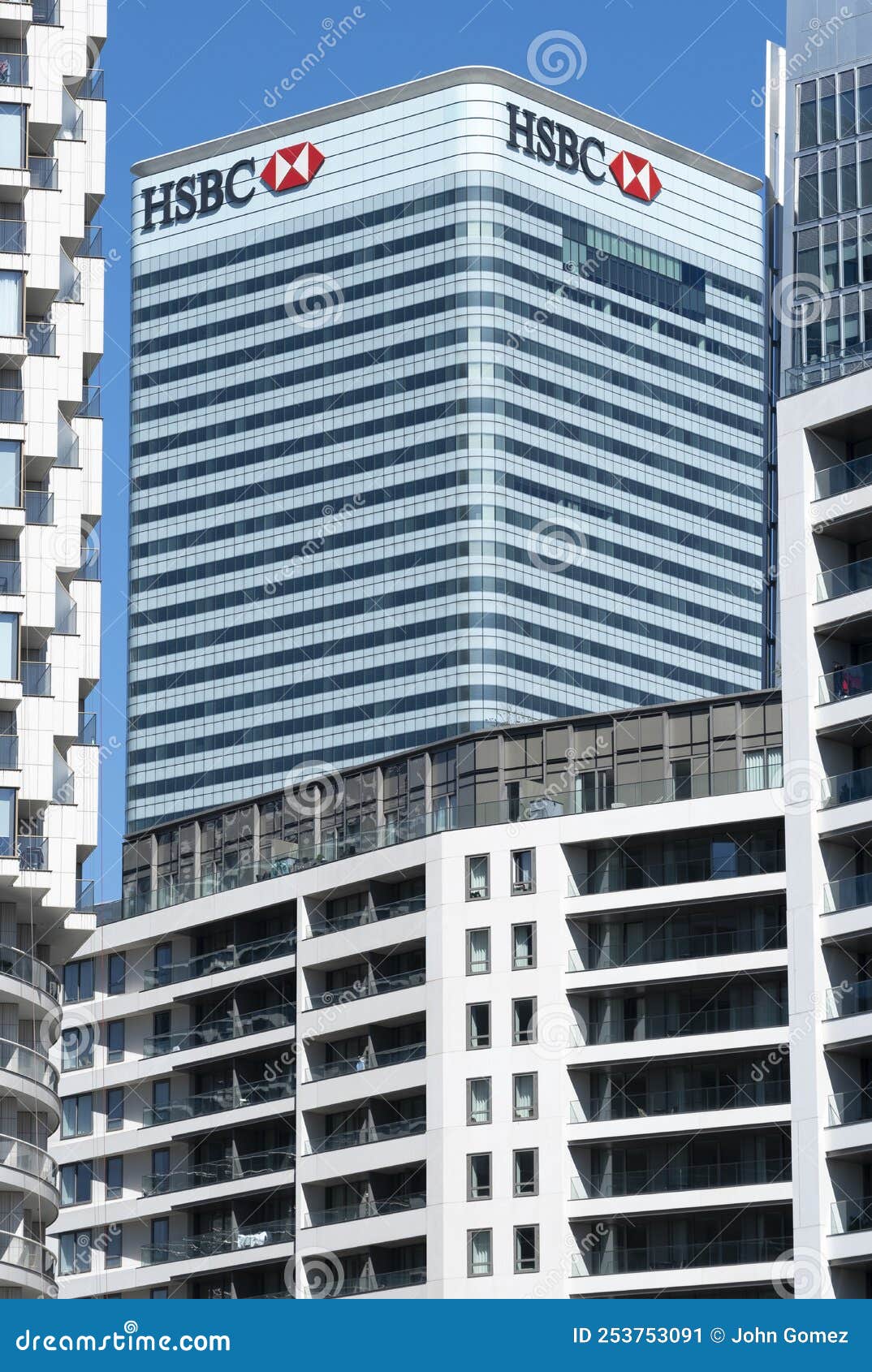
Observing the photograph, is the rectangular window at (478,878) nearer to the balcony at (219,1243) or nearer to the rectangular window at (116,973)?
the balcony at (219,1243)

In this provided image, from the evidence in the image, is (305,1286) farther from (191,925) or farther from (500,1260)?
(191,925)

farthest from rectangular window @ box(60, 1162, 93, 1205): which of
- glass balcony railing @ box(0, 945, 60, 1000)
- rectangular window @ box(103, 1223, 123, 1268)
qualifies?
glass balcony railing @ box(0, 945, 60, 1000)

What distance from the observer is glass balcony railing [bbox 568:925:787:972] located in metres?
106

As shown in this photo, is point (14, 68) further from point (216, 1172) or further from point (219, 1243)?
point (219, 1243)

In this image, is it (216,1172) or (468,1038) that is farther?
(216,1172)

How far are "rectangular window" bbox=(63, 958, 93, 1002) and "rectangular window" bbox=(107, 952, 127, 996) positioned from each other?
3.93ft

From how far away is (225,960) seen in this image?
124062mm

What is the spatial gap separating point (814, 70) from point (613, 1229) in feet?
147

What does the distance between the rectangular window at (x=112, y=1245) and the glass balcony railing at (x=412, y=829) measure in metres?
14.5

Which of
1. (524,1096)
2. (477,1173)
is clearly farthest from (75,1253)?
(524,1096)

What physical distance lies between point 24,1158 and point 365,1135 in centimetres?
3377

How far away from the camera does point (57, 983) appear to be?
88125 mm

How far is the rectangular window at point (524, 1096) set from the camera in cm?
10850

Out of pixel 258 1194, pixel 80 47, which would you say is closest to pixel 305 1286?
pixel 258 1194
